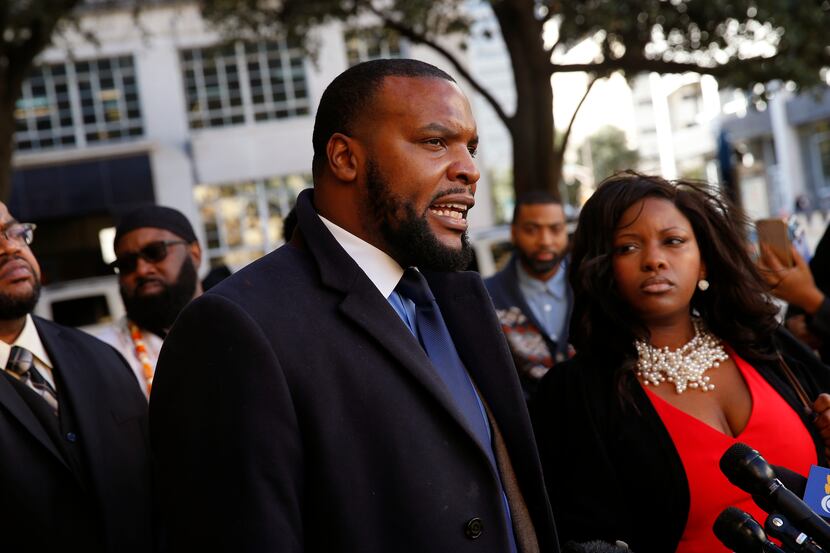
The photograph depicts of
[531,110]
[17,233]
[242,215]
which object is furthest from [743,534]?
[242,215]

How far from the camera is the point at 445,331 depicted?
2.20 m

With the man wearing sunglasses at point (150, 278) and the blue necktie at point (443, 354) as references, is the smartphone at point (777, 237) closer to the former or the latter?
the blue necktie at point (443, 354)

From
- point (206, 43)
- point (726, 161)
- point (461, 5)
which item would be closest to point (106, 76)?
point (206, 43)

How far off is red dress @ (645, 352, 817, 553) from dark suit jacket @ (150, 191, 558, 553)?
882 millimetres

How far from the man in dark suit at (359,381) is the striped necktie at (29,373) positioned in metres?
1.43

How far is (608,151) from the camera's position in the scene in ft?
189

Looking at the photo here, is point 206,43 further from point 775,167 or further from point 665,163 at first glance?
point 665,163

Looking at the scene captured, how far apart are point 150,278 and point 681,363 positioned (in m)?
2.81

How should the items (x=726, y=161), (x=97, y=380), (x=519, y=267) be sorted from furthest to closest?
(x=726, y=161)
(x=519, y=267)
(x=97, y=380)

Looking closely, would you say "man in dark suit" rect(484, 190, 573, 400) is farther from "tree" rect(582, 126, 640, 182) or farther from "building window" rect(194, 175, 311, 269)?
"tree" rect(582, 126, 640, 182)

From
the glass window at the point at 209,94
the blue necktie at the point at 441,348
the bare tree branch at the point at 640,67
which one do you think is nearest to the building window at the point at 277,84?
the glass window at the point at 209,94

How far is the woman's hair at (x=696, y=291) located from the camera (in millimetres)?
2916

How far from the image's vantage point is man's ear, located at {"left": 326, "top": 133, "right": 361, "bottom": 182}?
201 cm

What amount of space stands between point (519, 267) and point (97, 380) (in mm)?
2834
